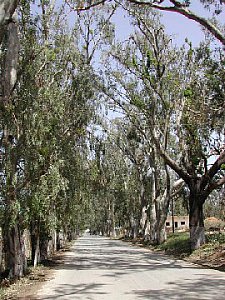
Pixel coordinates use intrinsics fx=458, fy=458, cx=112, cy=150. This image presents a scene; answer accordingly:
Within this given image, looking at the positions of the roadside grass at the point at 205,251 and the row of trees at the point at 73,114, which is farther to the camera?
the roadside grass at the point at 205,251

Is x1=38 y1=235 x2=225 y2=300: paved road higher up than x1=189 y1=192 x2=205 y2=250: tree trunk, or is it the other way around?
x1=189 y1=192 x2=205 y2=250: tree trunk

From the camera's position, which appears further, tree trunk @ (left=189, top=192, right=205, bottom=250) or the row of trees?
tree trunk @ (left=189, top=192, right=205, bottom=250)

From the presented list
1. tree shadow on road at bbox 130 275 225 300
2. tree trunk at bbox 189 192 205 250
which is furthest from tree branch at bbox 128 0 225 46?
tree trunk at bbox 189 192 205 250

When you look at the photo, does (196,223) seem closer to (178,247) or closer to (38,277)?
(178,247)

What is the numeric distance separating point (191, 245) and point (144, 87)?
10.1m

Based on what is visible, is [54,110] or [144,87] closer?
Result: [54,110]

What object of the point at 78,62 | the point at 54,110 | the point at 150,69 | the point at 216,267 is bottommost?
the point at 216,267

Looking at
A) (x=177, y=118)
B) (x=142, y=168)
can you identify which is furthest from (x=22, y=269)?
(x=142, y=168)

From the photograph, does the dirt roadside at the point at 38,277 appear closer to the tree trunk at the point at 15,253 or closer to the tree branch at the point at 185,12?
the tree trunk at the point at 15,253

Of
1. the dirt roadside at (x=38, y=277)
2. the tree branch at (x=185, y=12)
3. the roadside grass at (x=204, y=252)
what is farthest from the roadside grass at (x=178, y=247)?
the tree branch at (x=185, y=12)

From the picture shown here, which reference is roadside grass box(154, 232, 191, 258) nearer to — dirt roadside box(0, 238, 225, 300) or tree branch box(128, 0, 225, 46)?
dirt roadside box(0, 238, 225, 300)

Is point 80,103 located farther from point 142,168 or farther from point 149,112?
point 142,168

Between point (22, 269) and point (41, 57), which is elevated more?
point (41, 57)

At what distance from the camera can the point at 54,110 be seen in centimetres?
1598
